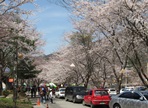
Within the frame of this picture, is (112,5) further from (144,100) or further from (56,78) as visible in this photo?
(56,78)

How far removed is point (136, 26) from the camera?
16938 mm

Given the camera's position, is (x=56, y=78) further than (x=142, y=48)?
Yes

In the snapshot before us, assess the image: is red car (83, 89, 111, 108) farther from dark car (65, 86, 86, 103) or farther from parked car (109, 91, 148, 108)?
dark car (65, 86, 86, 103)

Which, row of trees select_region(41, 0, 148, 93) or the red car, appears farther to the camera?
the red car

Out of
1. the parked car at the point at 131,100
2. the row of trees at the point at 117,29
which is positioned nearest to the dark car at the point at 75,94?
the row of trees at the point at 117,29

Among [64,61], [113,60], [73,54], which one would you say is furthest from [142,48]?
[64,61]

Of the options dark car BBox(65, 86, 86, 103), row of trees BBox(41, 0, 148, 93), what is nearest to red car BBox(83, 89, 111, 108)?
row of trees BBox(41, 0, 148, 93)

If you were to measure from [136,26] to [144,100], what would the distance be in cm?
548

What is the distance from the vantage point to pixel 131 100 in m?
14.0

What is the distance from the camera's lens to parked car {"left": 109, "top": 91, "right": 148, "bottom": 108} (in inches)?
521

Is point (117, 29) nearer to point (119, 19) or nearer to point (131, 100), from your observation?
point (119, 19)

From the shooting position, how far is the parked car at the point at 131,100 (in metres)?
13.2

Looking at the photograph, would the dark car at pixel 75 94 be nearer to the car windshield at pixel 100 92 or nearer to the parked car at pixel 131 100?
the car windshield at pixel 100 92

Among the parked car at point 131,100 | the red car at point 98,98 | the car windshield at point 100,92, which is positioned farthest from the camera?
the car windshield at point 100,92
